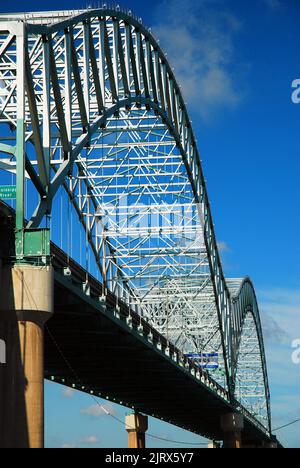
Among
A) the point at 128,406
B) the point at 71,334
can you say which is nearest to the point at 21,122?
the point at 71,334

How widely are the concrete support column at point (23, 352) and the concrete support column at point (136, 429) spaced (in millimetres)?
76577

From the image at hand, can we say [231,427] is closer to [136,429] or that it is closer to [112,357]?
[136,429]

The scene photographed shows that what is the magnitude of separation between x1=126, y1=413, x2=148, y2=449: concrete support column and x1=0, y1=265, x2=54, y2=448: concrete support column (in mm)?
76577

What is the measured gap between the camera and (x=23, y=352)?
130 ft

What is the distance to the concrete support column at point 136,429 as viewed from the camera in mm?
115688

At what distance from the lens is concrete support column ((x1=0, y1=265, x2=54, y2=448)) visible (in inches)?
1548

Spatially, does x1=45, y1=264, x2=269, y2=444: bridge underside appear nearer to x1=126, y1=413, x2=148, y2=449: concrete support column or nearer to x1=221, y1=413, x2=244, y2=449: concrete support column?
x1=221, y1=413, x2=244, y2=449: concrete support column

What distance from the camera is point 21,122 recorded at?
43406 mm

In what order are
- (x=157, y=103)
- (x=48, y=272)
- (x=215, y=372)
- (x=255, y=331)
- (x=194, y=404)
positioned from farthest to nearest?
(x=255, y=331)
(x=215, y=372)
(x=194, y=404)
(x=157, y=103)
(x=48, y=272)

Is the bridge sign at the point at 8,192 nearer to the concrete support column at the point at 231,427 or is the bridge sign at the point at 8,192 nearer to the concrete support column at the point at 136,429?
the concrete support column at the point at 136,429

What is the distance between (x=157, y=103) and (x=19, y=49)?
130ft

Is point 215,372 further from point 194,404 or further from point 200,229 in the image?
point 200,229

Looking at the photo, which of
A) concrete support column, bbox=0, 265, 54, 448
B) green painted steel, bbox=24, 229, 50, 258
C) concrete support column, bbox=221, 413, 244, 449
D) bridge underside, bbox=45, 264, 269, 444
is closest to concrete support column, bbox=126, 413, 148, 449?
bridge underside, bbox=45, 264, 269, 444
